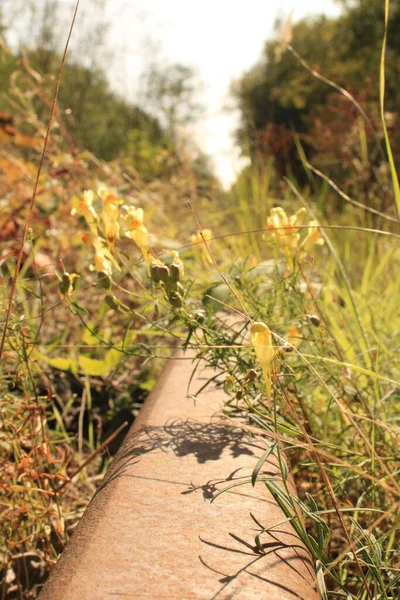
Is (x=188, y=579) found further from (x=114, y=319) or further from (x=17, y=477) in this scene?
(x=114, y=319)

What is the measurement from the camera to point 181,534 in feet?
2.25

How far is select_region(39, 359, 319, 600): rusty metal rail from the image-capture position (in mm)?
593

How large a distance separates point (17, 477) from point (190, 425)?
0.31 meters

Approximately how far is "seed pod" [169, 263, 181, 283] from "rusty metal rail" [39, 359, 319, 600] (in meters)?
0.25

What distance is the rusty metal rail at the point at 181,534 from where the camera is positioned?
593mm

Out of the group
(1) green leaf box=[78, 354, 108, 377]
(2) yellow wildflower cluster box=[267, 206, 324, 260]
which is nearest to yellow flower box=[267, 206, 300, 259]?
(2) yellow wildflower cluster box=[267, 206, 324, 260]

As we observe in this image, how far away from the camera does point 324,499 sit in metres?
1.12

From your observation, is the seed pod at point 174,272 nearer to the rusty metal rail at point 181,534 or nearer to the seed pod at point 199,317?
the seed pod at point 199,317

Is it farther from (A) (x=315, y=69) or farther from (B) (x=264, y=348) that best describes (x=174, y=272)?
(A) (x=315, y=69)

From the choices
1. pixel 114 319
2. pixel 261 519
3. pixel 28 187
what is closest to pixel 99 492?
pixel 261 519

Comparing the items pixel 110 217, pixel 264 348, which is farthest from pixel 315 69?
pixel 264 348

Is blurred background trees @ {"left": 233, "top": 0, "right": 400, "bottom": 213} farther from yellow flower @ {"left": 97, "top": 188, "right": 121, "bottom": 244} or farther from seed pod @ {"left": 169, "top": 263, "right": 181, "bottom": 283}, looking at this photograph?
seed pod @ {"left": 169, "top": 263, "right": 181, "bottom": 283}

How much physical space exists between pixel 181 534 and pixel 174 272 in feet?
1.35

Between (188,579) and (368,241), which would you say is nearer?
(188,579)
